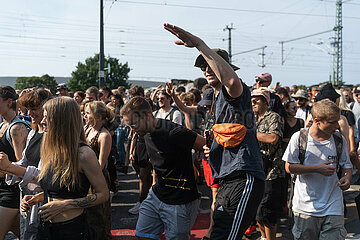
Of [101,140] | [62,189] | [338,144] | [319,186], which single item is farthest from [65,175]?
[338,144]

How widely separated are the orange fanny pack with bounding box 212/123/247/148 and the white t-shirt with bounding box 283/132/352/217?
1.12 m

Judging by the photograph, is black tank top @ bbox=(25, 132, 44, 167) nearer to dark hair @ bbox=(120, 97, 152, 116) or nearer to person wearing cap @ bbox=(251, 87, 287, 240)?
dark hair @ bbox=(120, 97, 152, 116)

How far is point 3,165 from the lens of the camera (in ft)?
8.91

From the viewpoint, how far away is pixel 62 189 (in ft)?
8.48

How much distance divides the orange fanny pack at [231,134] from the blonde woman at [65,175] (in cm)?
100

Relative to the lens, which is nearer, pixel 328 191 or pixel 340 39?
pixel 328 191

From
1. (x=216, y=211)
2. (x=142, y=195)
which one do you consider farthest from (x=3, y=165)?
(x=142, y=195)

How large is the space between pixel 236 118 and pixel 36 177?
1706 mm

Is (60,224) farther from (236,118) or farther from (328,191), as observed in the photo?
(328,191)

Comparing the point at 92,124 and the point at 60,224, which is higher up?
the point at 92,124

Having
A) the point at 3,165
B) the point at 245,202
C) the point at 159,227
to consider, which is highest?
the point at 3,165

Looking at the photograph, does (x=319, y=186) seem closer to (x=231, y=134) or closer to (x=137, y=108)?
(x=231, y=134)

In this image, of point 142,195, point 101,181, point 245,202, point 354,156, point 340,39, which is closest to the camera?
point 245,202

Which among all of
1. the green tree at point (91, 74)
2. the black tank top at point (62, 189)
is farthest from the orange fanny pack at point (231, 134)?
the green tree at point (91, 74)
